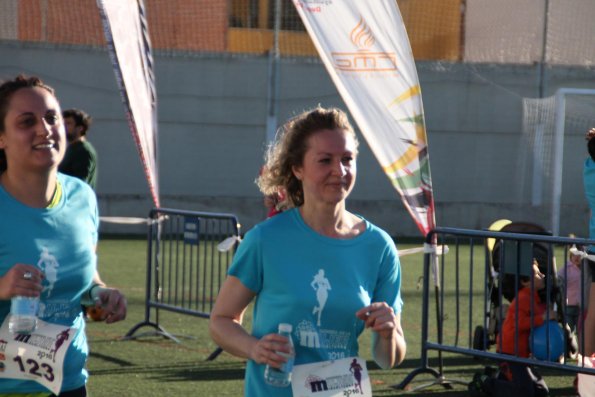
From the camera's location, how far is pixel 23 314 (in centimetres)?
369

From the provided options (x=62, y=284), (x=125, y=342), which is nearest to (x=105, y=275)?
(x=125, y=342)

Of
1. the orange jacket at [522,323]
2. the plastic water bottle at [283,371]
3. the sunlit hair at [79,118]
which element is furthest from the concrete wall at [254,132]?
the plastic water bottle at [283,371]

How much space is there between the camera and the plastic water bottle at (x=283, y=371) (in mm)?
3408

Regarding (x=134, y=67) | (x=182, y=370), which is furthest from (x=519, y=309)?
(x=134, y=67)

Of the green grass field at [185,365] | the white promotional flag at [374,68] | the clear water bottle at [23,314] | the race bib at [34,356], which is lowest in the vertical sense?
the green grass field at [185,365]

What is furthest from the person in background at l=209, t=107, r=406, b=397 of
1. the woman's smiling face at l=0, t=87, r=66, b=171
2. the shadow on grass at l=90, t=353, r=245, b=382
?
the shadow on grass at l=90, t=353, r=245, b=382

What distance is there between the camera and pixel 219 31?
23625 mm

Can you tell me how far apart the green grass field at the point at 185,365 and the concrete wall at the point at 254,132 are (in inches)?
424

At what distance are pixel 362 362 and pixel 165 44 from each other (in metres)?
20.2

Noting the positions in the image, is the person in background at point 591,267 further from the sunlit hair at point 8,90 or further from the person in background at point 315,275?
the sunlit hair at point 8,90

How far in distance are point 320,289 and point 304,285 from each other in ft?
0.17

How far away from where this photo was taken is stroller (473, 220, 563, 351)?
7.79 m

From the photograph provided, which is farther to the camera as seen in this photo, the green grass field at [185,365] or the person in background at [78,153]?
the person in background at [78,153]

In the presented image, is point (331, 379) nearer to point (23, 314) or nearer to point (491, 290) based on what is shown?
point (23, 314)
